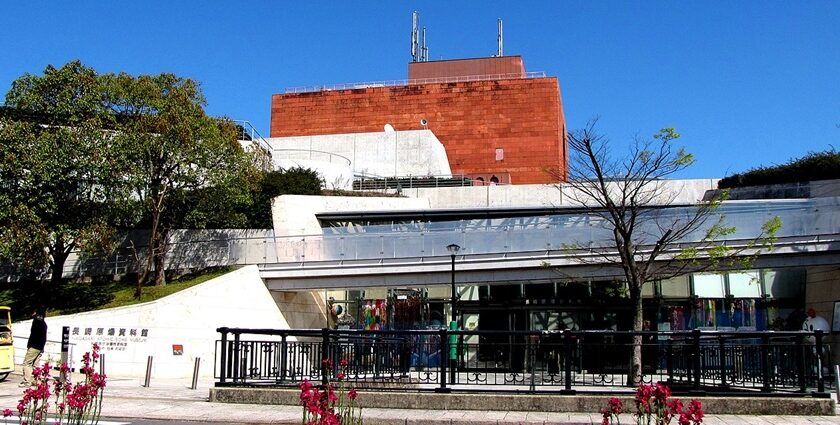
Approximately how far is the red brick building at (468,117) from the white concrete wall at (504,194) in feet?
46.3

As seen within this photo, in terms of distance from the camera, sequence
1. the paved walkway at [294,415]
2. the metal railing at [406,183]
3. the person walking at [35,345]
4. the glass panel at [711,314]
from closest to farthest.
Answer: the paved walkway at [294,415] → the person walking at [35,345] → the glass panel at [711,314] → the metal railing at [406,183]

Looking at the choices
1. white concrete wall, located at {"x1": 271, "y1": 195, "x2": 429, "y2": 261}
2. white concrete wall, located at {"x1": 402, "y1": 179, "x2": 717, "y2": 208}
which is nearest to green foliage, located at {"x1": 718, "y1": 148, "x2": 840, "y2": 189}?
white concrete wall, located at {"x1": 402, "y1": 179, "x2": 717, "y2": 208}

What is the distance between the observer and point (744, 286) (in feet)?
93.8

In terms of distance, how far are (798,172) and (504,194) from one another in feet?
47.8

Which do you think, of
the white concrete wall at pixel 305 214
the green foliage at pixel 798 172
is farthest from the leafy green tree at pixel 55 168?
the green foliage at pixel 798 172

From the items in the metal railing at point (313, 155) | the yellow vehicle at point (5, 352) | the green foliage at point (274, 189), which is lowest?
the yellow vehicle at point (5, 352)

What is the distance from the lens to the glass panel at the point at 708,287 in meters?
28.5

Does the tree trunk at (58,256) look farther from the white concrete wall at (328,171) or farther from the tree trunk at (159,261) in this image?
the white concrete wall at (328,171)

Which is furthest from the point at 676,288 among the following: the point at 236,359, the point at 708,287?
the point at 236,359

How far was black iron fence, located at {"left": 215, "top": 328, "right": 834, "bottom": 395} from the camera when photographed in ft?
44.7

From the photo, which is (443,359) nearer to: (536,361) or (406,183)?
(536,361)

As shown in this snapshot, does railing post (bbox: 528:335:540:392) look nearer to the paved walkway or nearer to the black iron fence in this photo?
the black iron fence

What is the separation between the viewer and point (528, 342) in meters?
14.2

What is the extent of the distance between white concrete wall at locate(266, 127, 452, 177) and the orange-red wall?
775 centimetres
